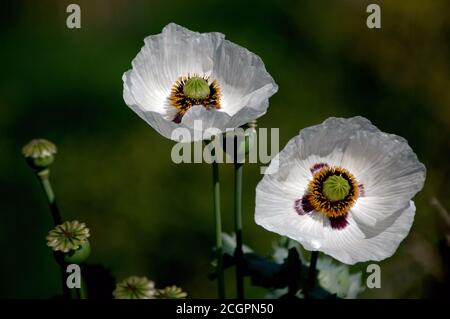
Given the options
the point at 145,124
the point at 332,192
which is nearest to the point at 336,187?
the point at 332,192

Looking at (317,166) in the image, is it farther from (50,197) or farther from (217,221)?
(50,197)

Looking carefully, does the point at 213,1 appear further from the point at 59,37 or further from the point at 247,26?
the point at 59,37

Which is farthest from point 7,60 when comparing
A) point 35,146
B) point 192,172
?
point 35,146

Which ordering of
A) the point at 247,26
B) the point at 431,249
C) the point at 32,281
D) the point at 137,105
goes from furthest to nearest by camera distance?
the point at 247,26, the point at 32,281, the point at 431,249, the point at 137,105

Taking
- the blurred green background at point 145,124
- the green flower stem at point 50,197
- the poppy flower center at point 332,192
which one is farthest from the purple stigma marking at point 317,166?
the blurred green background at point 145,124

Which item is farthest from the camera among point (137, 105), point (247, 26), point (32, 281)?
point (247, 26)

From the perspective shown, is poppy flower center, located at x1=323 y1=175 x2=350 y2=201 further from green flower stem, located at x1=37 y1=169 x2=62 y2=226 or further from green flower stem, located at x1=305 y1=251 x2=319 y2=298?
green flower stem, located at x1=37 y1=169 x2=62 y2=226
